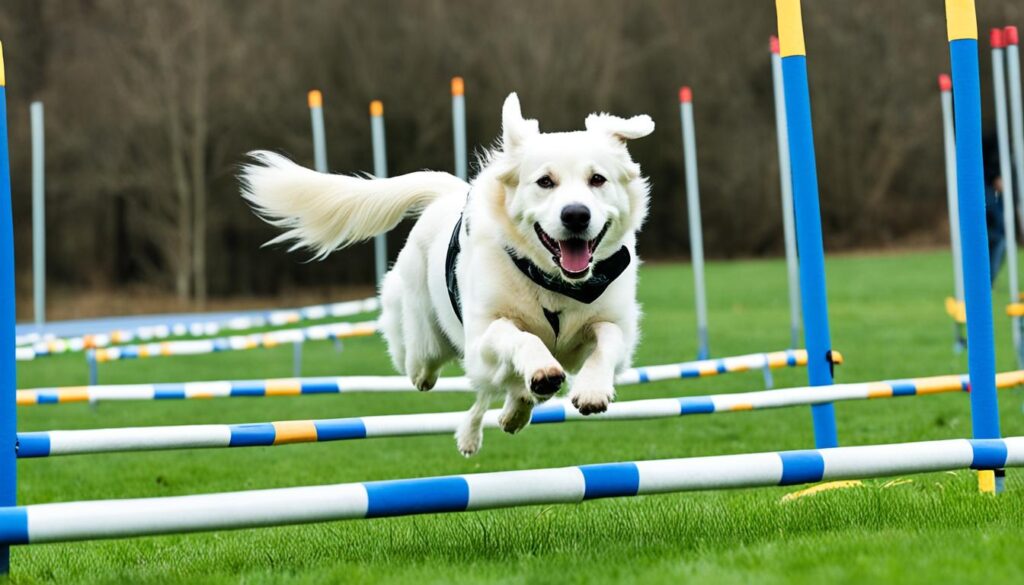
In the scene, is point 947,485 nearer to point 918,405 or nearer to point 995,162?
point 918,405

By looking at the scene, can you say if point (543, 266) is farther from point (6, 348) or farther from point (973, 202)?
point (6, 348)

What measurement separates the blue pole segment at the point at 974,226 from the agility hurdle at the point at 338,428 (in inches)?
38.9

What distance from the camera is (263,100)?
32062 millimetres

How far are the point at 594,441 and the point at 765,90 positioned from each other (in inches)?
1326

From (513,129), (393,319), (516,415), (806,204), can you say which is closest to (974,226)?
(806,204)

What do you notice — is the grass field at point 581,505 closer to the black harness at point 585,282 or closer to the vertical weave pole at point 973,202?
the vertical weave pole at point 973,202

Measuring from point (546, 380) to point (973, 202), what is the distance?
1.77 m

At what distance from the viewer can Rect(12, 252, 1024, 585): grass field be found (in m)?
3.48

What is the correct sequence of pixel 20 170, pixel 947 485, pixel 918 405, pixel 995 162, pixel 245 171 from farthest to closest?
pixel 20 170 < pixel 995 162 < pixel 918 405 < pixel 245 171 < pixel 947 485

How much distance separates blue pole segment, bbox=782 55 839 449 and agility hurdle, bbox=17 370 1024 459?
0.64 feet

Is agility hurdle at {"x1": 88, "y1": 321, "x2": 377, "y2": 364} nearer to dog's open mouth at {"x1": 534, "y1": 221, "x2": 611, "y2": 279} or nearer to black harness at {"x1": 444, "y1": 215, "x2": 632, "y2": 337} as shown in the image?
black harness at {"x1": 444, "y1": 215, "x2": 632, "y2": 337}

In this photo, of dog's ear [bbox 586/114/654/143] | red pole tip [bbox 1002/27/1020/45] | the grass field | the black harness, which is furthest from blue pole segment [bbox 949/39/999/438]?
red pole tip [bbox 1002/27/1020/45]

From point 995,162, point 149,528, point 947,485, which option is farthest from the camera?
point 995,162

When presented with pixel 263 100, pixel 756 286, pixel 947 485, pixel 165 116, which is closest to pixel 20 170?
pixel 165 116
